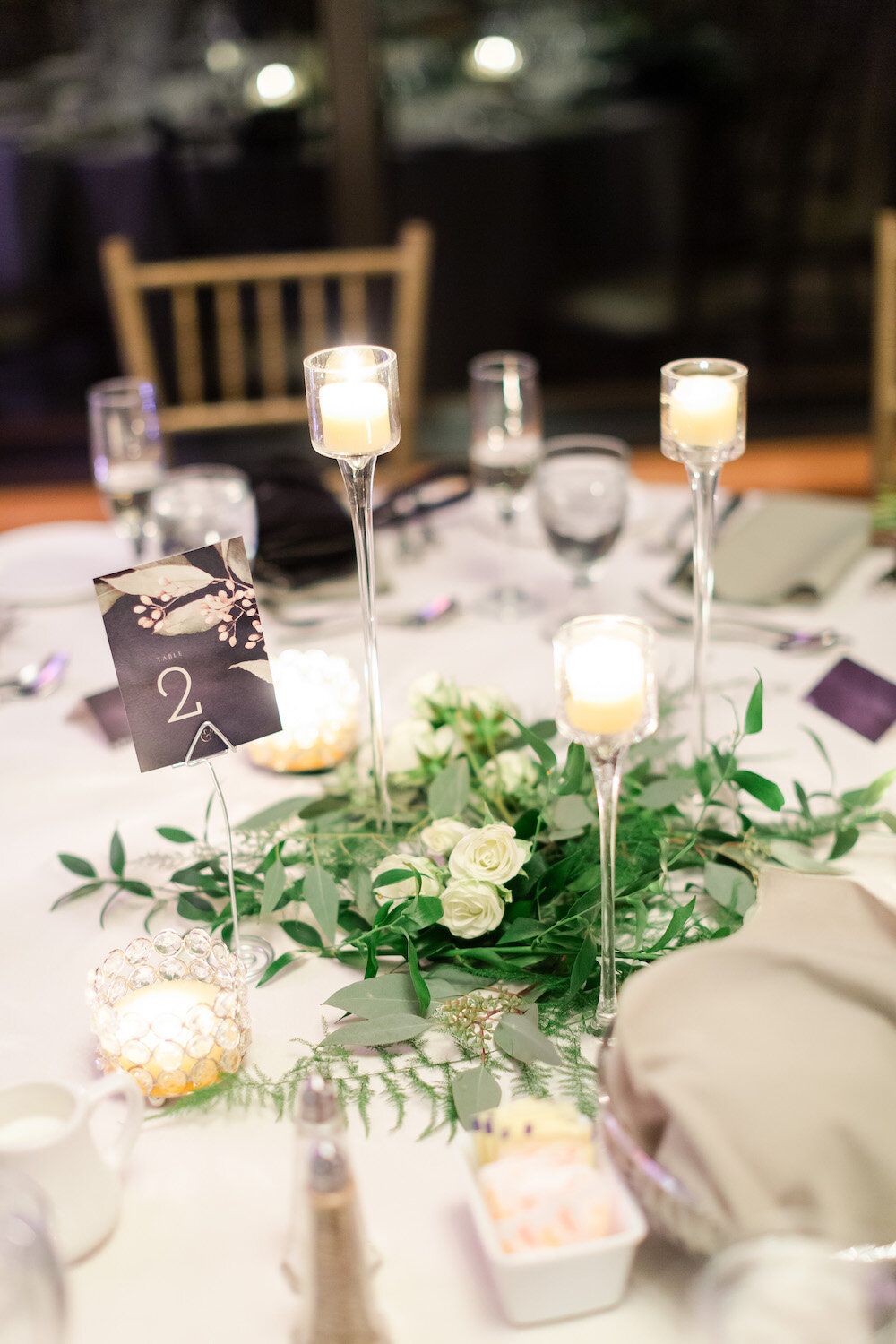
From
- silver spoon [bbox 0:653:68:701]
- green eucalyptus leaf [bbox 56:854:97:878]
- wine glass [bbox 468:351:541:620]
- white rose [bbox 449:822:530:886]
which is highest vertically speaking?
wine glass [bbox 468:351:541:620]

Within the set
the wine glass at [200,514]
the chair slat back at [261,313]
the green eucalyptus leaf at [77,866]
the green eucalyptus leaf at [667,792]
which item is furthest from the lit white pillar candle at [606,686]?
the chair slat back at [261,313]

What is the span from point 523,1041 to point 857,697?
511 mm

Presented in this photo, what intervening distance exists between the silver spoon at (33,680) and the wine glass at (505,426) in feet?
1.70

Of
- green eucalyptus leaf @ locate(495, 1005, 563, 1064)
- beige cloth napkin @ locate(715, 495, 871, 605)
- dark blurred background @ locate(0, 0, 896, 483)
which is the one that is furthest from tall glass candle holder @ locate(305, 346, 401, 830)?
dark blurred background @ locate(0, 0, 896, 483)

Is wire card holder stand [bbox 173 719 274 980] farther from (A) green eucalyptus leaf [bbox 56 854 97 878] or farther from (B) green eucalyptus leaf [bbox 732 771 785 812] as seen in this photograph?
(B) green eucalyptus leaf [bbox 732 771 785 812]

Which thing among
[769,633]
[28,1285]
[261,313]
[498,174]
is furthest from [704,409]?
[498,174]

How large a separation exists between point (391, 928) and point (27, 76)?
2.98 m

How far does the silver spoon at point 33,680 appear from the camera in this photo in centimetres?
130

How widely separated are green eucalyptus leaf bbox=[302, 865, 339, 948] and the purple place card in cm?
50

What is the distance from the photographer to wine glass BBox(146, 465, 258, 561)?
1300 mm

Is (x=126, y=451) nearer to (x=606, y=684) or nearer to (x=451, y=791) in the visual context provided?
(x=451, y=791)

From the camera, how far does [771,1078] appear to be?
0.61m

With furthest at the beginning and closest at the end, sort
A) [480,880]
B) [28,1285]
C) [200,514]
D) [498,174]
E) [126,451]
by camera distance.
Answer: [498,174]
[126,451]
[200,514]
[480,880]
[28,1285]

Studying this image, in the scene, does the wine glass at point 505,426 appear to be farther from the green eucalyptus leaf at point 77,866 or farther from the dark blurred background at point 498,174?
the dark blurred background at point 498,174
